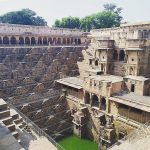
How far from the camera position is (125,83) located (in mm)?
21516

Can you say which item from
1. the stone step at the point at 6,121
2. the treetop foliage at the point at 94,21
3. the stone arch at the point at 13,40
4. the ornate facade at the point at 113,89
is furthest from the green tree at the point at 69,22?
the stone step at the point at 6,121

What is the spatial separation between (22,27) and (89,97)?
62.9 feet

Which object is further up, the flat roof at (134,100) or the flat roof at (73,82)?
the flat roof at (73,82)

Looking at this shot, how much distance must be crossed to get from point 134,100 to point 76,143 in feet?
27.6

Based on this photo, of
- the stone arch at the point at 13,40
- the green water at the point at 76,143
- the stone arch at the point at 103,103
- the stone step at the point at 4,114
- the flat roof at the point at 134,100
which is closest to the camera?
the stone step at the point at 4,114

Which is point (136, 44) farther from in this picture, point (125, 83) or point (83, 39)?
point (83, 39)

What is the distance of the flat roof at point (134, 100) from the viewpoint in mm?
16916

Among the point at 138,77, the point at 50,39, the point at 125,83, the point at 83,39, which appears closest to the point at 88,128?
the point at 125,83

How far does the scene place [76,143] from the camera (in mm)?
21344

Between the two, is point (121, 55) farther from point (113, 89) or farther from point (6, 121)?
point (6, 121)

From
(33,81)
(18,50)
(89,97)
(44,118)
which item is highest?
(18,50)

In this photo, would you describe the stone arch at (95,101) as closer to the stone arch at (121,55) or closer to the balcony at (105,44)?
the stone arch at (121,55)

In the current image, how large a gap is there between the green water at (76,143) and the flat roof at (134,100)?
19.8 ft

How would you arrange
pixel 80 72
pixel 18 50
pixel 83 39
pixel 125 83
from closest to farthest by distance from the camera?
pixel 125 83, pixel 18 50, pixel 80 72, pixel 83 39
